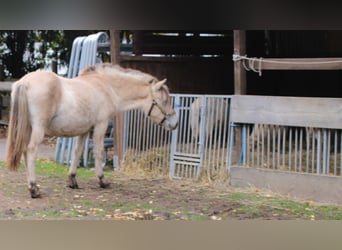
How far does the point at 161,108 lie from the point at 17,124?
1.68 m

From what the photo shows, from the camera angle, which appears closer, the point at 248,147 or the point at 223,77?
the point at 248,147

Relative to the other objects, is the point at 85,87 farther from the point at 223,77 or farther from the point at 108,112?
the point at 223,77

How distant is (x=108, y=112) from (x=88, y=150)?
1.52 metres

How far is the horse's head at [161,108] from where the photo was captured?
6.20 m

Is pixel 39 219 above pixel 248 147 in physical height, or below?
below

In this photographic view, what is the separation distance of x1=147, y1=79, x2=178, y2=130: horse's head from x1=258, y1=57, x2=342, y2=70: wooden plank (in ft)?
3.36

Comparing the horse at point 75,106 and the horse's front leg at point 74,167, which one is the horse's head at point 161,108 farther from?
the horse's front leg at point 74,167

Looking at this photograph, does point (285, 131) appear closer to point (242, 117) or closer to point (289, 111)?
point (289, 111)

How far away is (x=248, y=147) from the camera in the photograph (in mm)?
6129

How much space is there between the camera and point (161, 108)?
20.4ft

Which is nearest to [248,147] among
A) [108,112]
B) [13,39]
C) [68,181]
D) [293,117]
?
[293,117]

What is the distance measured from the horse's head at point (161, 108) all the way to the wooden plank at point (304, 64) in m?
1.02

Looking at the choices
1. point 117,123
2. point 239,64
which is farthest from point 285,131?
point 117,123

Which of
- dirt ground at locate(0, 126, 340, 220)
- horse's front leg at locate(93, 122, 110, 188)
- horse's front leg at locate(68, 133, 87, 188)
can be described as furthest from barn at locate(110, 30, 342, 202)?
horse's front leg at locate(68, 133, 87, 188)
